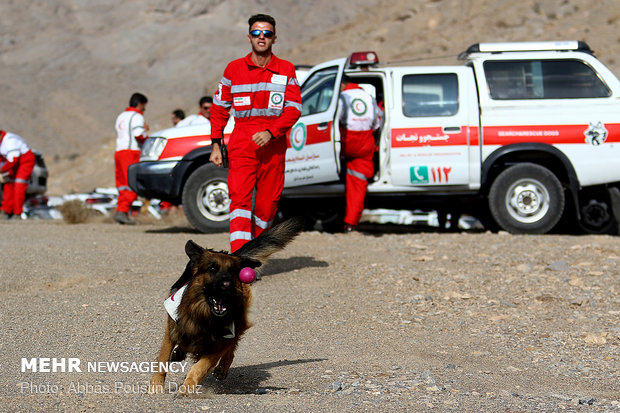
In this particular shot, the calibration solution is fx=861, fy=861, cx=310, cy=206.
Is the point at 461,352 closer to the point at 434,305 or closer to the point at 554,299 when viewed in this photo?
the point at 434,305

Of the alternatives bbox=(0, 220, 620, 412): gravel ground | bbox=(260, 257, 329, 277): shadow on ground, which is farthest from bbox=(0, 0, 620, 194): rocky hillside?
bbox=(260, 257, 329, 277): shadow on ground

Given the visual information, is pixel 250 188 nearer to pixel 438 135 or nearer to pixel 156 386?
pixel 156 386

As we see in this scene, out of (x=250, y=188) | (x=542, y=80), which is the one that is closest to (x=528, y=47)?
(x=542, y=80)

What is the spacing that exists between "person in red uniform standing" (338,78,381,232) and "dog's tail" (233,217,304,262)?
5560 mm

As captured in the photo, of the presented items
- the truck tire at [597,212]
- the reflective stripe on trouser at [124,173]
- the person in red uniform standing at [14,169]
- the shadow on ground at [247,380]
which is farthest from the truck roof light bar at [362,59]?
the person in red uniform standing at [14,169]

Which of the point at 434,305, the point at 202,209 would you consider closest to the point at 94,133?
the point at 202,209

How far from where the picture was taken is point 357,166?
37.5 feet

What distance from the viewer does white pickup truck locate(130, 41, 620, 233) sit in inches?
451

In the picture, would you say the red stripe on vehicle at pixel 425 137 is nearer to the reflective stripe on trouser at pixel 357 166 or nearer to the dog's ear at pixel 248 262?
the reflective stripe on trouser at pixel 357 166

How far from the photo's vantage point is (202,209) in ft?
39.0

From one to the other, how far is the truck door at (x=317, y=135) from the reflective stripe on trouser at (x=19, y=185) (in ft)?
21.6

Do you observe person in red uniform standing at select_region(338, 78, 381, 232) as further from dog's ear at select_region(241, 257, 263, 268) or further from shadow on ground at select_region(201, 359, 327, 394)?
dog's ear at select_region(241, 257, 263, 268)

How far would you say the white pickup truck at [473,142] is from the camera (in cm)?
1146

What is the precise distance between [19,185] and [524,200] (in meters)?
9.45
